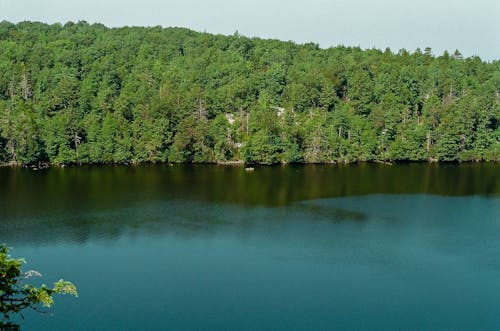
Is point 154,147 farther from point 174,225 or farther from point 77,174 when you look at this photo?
point 174,225

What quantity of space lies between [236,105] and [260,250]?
51.2 metres

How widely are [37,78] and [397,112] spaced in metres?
60.4

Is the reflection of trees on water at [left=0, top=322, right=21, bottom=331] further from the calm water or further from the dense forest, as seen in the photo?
the dense forest

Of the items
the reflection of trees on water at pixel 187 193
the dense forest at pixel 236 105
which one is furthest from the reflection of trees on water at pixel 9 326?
the dense forest at pixel 236 105

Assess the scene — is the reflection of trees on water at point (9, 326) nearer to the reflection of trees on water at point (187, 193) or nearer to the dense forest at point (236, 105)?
the reflection of trees on water at point (187, 193)

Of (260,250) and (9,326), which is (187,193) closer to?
(260,250)

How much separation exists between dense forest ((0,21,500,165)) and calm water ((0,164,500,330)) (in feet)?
43.5

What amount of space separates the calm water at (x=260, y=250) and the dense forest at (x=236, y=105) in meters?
13.3

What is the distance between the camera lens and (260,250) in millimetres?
43469

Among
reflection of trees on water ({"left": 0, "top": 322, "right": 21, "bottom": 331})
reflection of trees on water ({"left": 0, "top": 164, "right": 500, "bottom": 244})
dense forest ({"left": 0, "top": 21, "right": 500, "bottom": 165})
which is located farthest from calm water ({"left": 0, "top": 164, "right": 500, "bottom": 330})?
reflection of trees on water ({"left": 0, "top": 322, "right": 21, "bottom": 331})

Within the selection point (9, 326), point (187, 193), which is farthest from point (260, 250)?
point (9, 326)

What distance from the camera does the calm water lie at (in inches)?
1302

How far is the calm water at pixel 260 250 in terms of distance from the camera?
33.1 m

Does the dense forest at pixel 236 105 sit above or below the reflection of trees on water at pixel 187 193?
above
